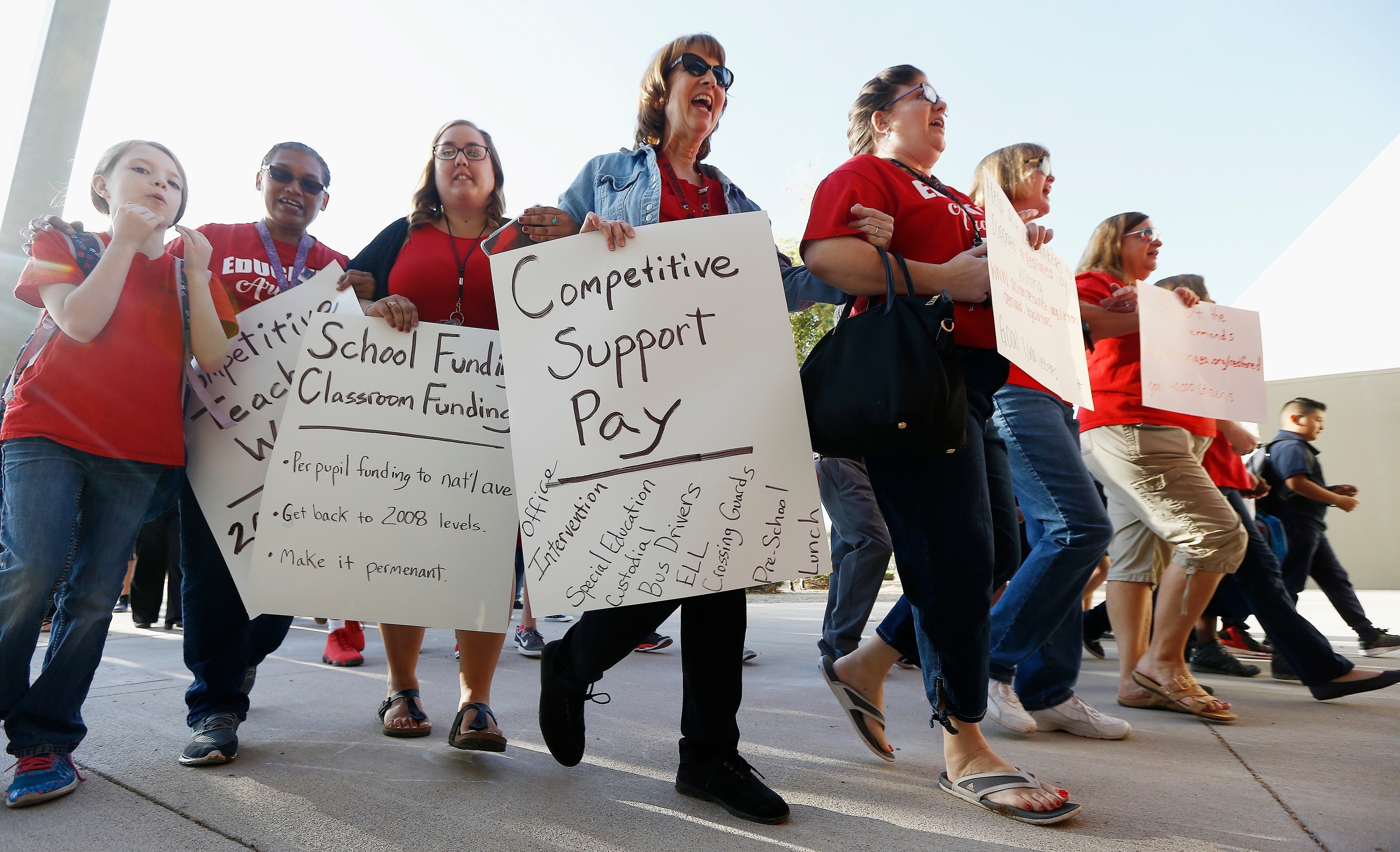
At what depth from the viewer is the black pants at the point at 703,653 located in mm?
1994

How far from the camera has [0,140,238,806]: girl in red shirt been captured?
204cm

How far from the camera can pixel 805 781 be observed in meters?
2.19

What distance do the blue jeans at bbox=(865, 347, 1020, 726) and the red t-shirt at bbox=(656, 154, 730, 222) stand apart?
774 millimetres

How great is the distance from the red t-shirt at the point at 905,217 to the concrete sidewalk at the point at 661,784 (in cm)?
112

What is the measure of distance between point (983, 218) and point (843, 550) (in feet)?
7.21

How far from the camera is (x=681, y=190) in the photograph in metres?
2.27

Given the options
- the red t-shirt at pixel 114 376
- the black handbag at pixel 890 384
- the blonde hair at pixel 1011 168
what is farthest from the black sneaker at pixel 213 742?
the blonde hair at pixel 1011 168

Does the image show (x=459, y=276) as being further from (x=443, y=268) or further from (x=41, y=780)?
(x=41, y=780)

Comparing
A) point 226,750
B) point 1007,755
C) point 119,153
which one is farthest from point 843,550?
point 119,153

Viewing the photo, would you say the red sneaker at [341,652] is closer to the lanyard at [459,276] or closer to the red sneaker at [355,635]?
the red sneaker at [355,635]

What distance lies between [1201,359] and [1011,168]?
124 centimetres

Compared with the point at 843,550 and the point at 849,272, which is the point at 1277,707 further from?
the point at 849,272

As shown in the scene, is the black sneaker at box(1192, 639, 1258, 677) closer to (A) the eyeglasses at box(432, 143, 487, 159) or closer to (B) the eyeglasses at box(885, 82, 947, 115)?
(B) the eyeglasses at box(885, 82, 947, 115)

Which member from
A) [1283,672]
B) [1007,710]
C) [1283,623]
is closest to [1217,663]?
[1283,672]
